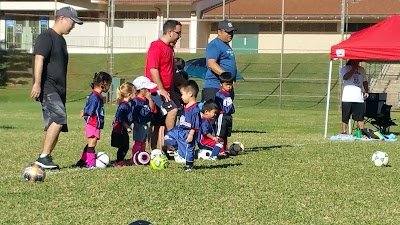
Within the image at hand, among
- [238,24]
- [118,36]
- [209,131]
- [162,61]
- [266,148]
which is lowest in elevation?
[266,148]

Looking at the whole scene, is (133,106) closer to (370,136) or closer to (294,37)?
(370,136)

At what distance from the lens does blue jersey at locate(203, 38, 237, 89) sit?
12.8m

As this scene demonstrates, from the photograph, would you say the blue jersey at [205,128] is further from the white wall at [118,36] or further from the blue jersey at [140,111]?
the white wall at [118,36]

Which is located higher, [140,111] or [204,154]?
[140,111]

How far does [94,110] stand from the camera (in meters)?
10.7

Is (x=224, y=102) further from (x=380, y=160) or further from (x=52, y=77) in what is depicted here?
(x=52, y=77)

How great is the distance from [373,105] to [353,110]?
1.93 metres

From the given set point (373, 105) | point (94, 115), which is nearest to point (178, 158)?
point (94, 115)

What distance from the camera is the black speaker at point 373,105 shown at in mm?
19469

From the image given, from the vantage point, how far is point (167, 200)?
26.1 ft

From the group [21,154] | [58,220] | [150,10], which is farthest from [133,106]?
[150,10]

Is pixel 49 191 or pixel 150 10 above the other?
pixel 150 10

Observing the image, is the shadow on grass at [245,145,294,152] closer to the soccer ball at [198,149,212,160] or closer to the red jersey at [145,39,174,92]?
the soccer ball at [198,149,212,160]

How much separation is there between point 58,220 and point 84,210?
479mm
